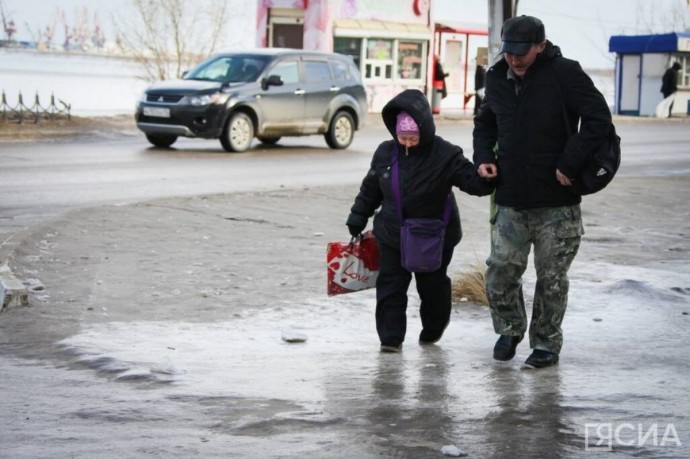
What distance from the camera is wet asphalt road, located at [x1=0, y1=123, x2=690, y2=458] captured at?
5.42 m

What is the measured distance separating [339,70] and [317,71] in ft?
2.07

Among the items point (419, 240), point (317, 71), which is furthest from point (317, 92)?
point (419, 240)

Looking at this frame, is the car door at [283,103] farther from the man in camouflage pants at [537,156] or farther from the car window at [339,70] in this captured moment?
the man in camouflage pants at [537,156]

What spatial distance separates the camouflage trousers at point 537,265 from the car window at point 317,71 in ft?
57.4

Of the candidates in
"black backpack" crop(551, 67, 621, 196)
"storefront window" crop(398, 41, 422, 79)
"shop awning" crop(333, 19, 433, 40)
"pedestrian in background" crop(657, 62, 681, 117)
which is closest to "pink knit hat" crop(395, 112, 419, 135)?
"black backpack" crop(551, 67, 621, 196)

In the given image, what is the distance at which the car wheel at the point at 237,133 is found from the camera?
2247 centimetres

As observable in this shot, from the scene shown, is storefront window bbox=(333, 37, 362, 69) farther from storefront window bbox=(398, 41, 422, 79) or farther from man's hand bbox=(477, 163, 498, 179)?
man's hand bbox=(477, 163, 498, 179)

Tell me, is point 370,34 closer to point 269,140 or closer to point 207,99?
point 269,140

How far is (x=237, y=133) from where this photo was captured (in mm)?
22672

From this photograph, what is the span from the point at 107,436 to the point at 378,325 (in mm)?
2372

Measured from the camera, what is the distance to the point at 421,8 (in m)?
41.2

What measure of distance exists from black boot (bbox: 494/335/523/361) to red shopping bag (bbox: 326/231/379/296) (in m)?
0.89

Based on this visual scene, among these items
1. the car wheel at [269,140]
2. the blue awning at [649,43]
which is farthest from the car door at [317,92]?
the blue awning at [649,43]

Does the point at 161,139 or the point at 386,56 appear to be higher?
the point at 386,56
